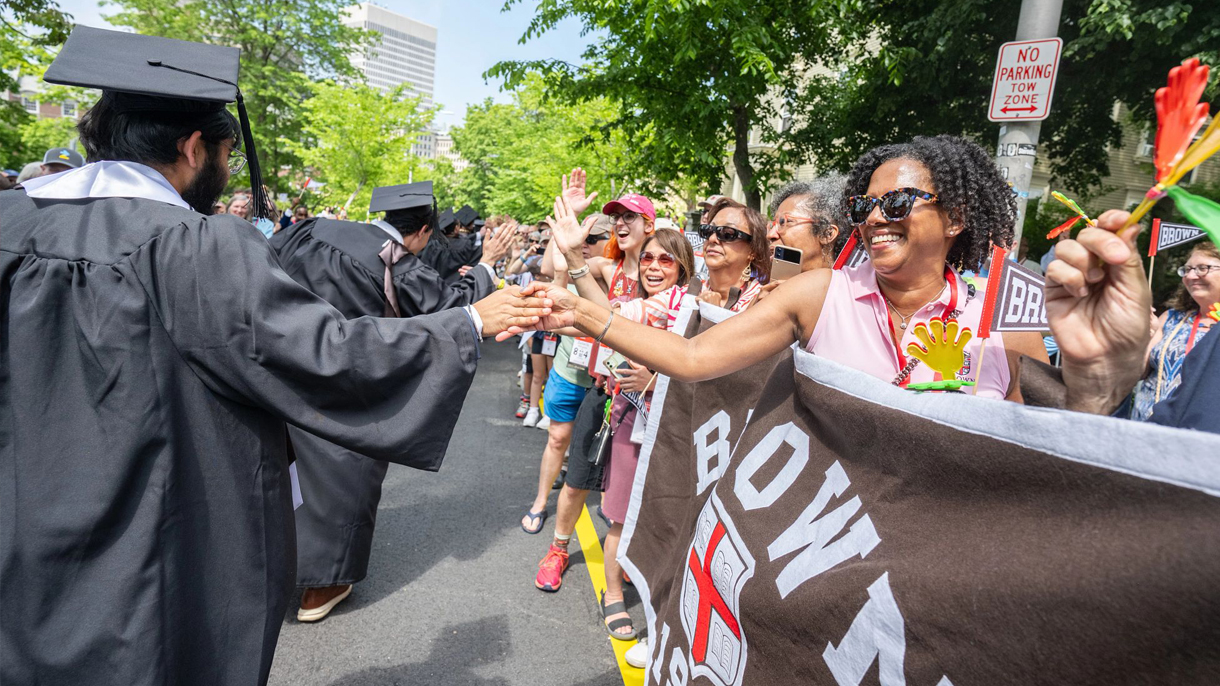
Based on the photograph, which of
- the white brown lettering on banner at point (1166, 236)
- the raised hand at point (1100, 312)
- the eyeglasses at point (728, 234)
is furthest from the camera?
the eyeglasses at point (728, 234)

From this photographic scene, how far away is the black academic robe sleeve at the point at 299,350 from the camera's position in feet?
5.19

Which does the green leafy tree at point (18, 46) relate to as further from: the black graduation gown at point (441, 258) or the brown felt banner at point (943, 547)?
the brown felt banner at point (943, 547)

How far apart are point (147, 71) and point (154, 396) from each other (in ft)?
2.64

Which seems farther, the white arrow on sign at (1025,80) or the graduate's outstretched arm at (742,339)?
the white arrow on sign at (1025,80)

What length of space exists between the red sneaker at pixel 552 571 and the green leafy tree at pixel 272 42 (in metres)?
26.7

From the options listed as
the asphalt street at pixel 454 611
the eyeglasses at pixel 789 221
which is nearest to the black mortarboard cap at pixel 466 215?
the asphalt street at pixel 454 611

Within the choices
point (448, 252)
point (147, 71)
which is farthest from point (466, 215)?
point (147, 71)

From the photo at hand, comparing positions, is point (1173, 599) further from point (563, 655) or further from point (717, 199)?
point (717, 199)

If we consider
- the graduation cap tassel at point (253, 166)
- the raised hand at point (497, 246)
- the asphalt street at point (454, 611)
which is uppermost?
the graduation cap tassel at point (253, 166)

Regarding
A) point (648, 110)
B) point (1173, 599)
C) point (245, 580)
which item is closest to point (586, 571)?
point (245, 580)

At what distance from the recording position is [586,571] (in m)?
4.30

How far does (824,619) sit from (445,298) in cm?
→ 276

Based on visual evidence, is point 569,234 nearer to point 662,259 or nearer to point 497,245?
point 662,259

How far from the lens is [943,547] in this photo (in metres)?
1.30
